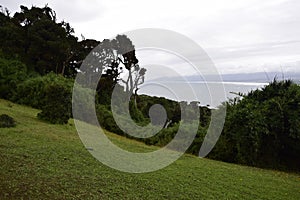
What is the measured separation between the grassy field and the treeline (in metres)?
1.84

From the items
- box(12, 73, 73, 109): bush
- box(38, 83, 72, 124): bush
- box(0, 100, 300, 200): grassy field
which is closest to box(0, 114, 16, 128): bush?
box(0, 100, 300, 200): grassy field

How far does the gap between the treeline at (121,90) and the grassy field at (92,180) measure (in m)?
1.84

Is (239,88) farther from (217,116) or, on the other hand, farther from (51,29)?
(51,29)

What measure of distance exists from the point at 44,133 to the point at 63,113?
2430mm

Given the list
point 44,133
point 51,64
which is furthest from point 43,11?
point 44,133

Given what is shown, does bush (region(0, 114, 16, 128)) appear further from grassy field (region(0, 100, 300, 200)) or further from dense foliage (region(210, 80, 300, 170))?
dense foliage (region(210, 80, 300, 170))

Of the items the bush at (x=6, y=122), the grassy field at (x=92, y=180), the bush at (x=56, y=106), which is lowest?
the grassy field at (x=92, y=180)

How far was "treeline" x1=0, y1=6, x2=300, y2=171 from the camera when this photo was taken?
8.45 metres

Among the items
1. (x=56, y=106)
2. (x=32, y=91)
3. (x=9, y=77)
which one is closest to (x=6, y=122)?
(x=56, y=106)

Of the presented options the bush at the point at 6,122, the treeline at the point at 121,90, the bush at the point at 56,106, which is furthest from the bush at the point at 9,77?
the bush at the point at 6,122

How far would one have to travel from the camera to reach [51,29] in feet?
61.7

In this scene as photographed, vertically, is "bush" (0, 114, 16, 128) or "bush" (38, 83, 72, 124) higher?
"bush" (38, 83, 72, 124)

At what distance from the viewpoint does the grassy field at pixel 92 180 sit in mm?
3771

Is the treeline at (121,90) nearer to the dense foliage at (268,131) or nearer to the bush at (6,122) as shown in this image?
the dense foliage at (268,131)
